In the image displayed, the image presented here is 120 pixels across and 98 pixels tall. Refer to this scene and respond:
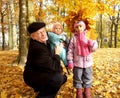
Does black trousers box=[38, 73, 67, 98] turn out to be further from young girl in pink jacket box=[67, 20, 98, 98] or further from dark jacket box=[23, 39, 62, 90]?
young girl in pink jacket box=[67, 20, 98, 98]

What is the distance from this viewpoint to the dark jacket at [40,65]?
4270 mm

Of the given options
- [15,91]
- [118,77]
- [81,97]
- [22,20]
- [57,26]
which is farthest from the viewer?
[22,20]

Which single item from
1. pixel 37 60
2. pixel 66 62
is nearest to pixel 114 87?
pixel 66 62

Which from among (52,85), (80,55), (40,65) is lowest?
(52,85)

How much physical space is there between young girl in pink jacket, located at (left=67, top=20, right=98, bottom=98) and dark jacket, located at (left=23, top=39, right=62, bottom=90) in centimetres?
79

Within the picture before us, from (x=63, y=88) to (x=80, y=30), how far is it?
188 cm

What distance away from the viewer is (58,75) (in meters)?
4.56

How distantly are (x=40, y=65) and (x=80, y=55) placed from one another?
3.98 ft

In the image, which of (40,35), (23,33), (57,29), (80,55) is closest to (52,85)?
(40,35)

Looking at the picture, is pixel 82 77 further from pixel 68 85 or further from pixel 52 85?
pixel 68 85

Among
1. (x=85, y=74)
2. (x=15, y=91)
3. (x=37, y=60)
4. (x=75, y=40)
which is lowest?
(x=15, y=91)

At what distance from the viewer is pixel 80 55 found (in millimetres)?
5215

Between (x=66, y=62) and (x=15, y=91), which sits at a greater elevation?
(x=66, y=62)

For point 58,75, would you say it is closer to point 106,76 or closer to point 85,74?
point 85,74
